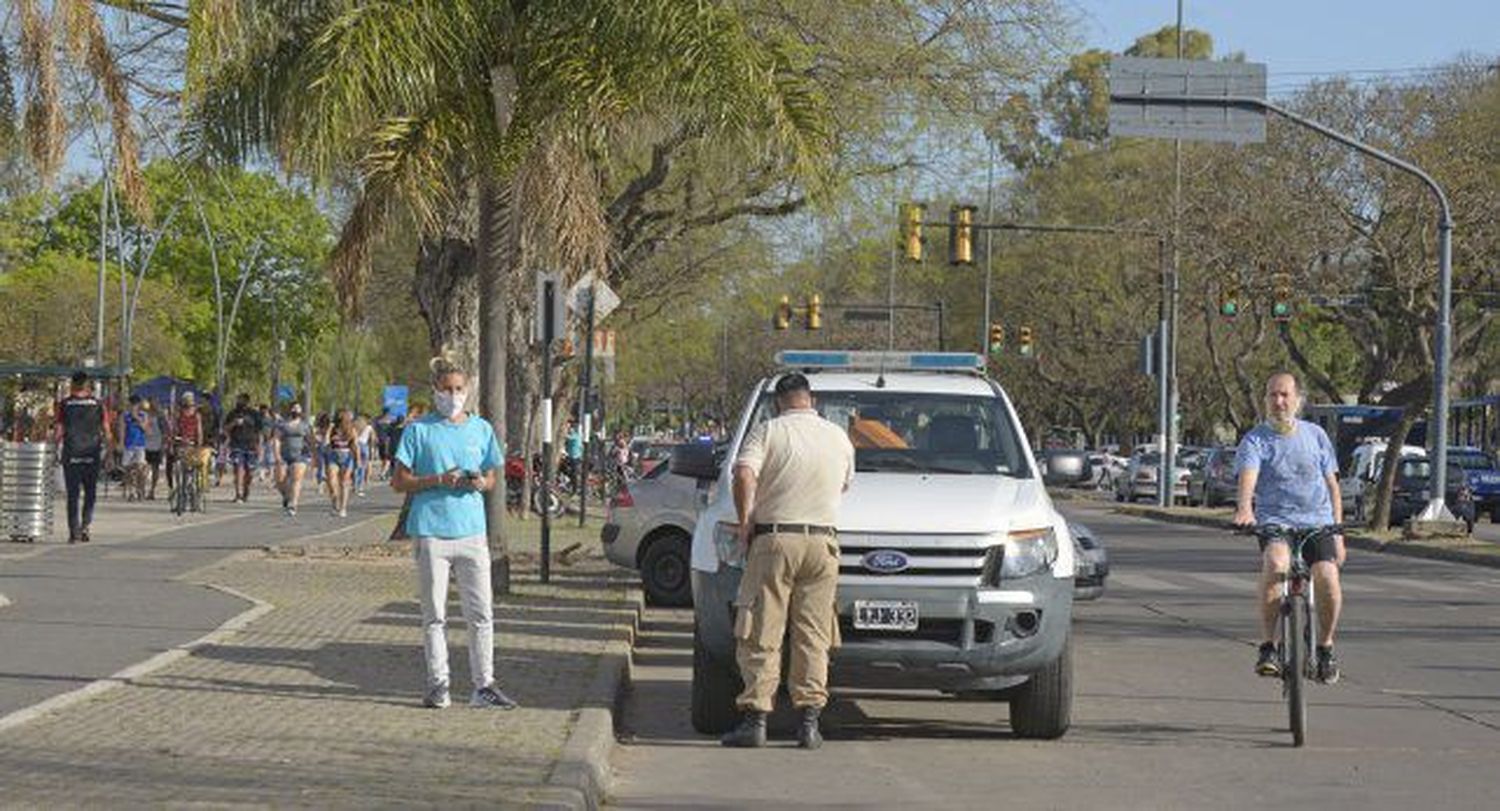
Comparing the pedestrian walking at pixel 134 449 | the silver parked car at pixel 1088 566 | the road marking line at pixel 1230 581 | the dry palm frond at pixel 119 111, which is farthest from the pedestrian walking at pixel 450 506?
the pedestrian walking at pixel 134 449

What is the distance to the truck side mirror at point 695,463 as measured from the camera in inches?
551

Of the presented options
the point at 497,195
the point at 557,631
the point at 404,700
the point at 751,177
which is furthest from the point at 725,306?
the point at 404,700

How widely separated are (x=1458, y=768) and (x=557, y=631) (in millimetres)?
7202

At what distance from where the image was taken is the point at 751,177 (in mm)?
33781

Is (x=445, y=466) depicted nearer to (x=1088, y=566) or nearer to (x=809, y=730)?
(x=809, y=730)

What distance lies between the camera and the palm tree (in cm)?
1967

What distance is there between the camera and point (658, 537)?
21.8 metres

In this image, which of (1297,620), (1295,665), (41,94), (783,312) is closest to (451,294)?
(41,94)

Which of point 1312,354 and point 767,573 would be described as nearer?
point 767,573

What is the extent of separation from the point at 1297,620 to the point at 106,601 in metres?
9.72

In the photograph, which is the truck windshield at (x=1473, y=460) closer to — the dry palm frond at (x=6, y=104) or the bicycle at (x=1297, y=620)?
the dry palm frond at (x=6, y=104)

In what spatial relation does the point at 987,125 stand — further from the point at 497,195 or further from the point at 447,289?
the point at 497,195

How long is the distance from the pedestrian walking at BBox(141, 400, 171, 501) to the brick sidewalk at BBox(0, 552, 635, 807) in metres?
25.2

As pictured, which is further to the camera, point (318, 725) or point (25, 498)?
point (25, 498)
